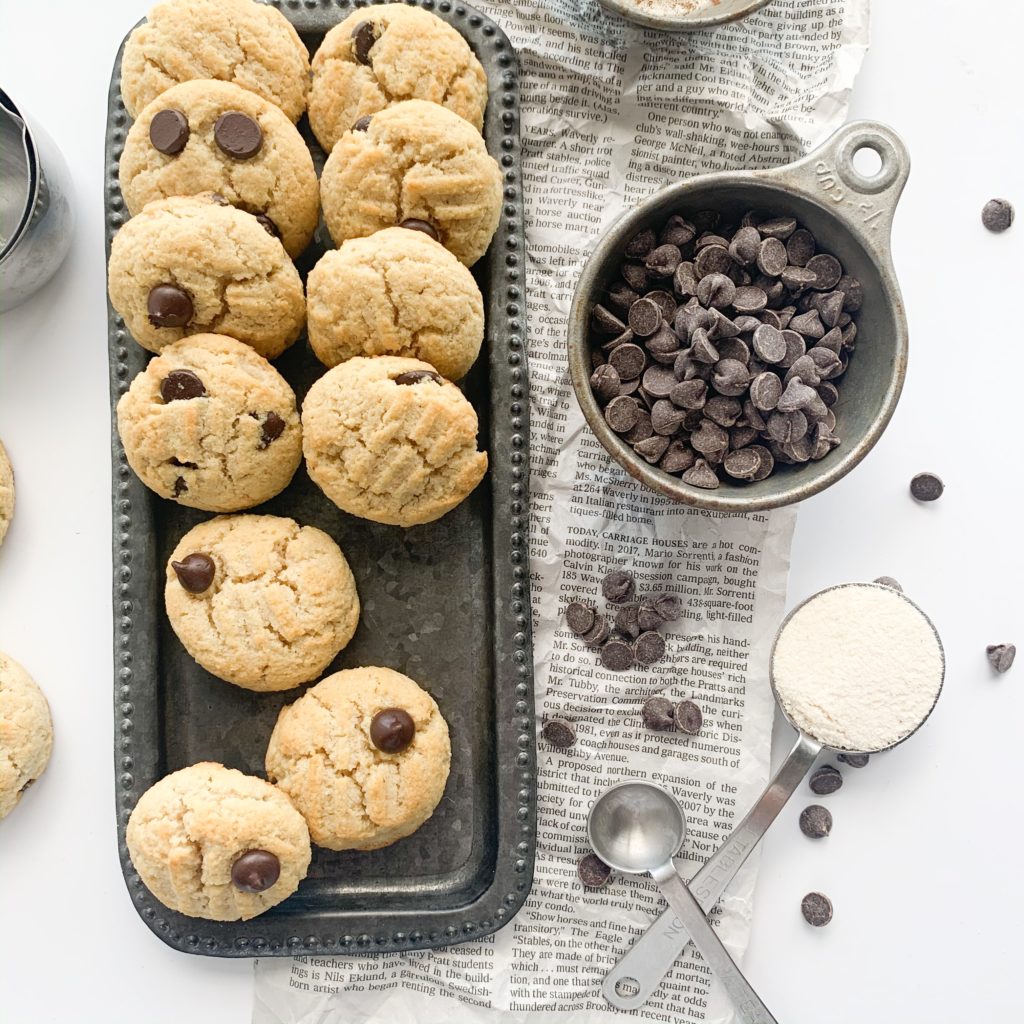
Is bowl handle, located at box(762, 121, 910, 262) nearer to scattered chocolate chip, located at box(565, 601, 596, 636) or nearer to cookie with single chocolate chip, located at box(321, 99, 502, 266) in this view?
cookie with single chocolate chip, located at box(321, 99, 502, 266)

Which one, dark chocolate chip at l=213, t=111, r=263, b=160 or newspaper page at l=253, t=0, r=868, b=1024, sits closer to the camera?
dark chocolate chip at l=213, t=111, r=263, b=160

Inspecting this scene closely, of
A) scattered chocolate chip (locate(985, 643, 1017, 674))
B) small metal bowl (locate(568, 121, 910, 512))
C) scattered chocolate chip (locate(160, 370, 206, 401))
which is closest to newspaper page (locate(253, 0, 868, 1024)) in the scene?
small metal bowl (locate(568, 121, 910, 512))

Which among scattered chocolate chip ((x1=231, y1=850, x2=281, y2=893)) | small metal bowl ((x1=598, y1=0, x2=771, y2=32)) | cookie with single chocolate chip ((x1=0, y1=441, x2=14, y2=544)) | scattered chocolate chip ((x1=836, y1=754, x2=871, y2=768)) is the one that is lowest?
scattered chocolate chip ((x1=231, y1=850, x2=281, y2=893))

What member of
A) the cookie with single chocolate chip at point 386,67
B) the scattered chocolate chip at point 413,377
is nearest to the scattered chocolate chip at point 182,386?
the scattered chocolate chip at point 413,377

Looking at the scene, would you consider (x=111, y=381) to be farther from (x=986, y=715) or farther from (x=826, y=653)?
→ (x=986, y=715)

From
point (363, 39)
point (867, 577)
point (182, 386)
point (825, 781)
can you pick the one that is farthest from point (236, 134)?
point (825, 781)

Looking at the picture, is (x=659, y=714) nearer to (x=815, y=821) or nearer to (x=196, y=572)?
(x=815, y=821)

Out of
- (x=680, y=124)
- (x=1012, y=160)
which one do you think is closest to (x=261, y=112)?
(x=680, y=124)
